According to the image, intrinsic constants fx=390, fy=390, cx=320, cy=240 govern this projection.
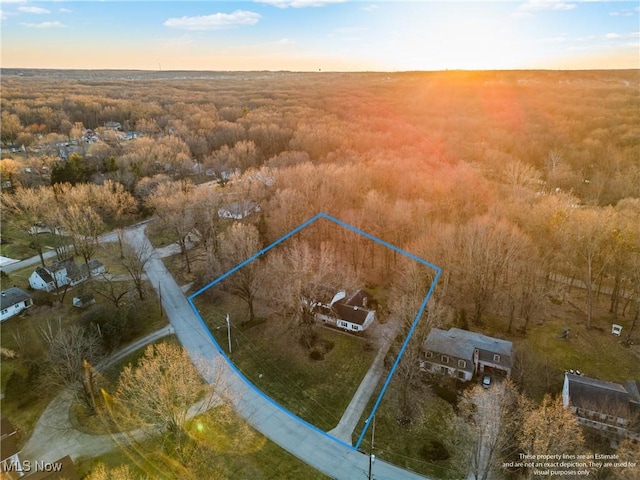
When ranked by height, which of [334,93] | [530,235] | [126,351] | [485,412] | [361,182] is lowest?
[126,351]

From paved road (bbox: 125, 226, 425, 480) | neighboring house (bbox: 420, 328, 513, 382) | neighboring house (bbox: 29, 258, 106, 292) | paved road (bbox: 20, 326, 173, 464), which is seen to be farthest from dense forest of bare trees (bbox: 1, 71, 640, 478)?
paved road (bbox: 20, 326, 173, 464)

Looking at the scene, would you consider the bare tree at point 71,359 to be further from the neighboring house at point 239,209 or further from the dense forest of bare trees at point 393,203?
the neighboring house at point 239,209

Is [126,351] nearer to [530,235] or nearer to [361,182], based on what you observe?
[361,182]

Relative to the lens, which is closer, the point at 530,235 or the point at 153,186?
the point at 530,235

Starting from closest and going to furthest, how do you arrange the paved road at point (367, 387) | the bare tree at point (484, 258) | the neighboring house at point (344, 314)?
1. the paved road at point (367, 387)
2. the neighboring house at point (344, 314)
3. the bare tree at point (484, 258)

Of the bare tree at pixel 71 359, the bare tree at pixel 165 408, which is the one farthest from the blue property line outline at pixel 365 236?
the bare tree at pixel 71 359

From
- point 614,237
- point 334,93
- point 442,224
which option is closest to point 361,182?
point 442,224

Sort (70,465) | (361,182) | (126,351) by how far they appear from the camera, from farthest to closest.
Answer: (361,182), (126,351), (70,465)
